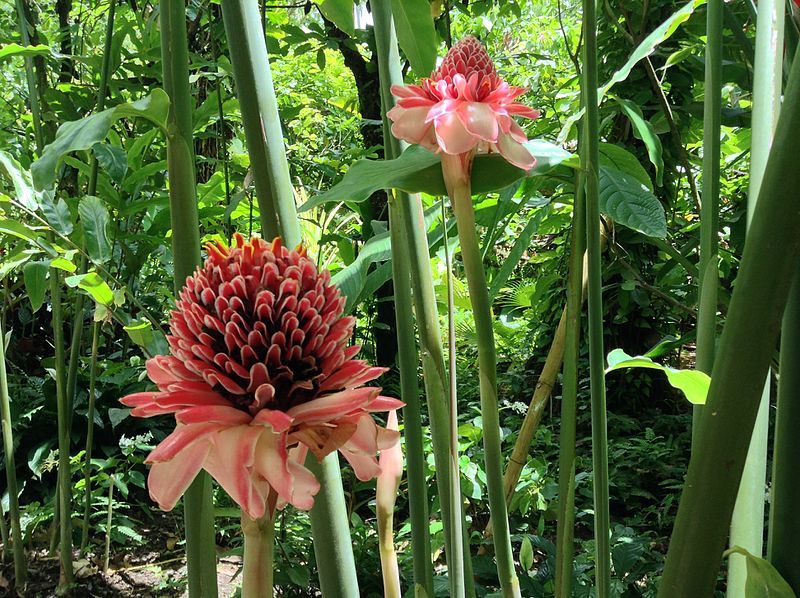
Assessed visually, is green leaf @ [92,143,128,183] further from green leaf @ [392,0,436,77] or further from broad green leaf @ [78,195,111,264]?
green leaf @ [392,0,436,77]

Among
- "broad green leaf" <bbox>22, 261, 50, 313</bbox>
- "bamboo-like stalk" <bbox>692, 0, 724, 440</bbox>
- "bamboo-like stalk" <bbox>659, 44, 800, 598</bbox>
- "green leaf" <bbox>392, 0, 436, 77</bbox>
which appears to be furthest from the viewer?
"broad green leaf" <bbox>22, 261, 50, 313</bbox>

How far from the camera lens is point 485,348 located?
31cm

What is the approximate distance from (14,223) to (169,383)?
28.3 inches

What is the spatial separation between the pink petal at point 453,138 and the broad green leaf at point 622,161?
321mm

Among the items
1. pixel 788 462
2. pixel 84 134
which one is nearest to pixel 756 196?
pixel 788 462

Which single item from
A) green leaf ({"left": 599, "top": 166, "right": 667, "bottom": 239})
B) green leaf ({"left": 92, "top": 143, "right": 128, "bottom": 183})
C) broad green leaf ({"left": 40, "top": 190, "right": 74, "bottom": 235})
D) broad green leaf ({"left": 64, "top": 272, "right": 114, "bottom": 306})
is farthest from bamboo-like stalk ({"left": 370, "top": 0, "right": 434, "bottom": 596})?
green leaf ({"left": 92, "top": 143, "right": 128, "bottom": 183})

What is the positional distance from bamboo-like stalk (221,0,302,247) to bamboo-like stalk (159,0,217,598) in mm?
32

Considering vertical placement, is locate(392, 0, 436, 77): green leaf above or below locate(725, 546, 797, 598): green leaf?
above

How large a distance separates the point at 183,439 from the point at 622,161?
20.7 inches

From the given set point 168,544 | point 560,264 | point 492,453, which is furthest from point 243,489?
point 560,264

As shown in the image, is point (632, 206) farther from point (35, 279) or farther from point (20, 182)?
point (35, 279)

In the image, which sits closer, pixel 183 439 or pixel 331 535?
pixel 183 439

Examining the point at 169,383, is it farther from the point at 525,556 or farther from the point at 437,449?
the point at 525,556

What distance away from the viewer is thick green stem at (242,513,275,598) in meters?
0.20
